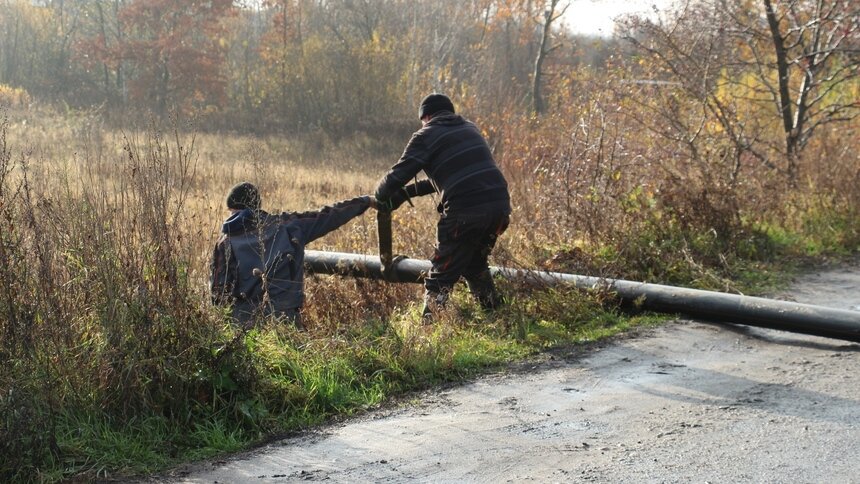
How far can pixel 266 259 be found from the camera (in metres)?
7.55

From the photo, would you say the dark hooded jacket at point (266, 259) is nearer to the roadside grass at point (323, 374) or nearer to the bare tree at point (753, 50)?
the roadside grass at point (323, 374)

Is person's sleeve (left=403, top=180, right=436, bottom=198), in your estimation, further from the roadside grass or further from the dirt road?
the dirt road

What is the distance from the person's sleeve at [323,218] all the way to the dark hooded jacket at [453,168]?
304mm

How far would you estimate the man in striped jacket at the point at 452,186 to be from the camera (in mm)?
8148

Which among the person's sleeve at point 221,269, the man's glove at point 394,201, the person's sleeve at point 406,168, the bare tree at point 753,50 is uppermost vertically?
the bare tree at point 753,50

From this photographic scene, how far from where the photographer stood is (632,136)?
12.2 m

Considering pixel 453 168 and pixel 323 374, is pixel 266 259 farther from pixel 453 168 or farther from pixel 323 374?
pixel 453 168

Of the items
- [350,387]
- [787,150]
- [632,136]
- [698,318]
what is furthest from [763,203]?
[350,387]

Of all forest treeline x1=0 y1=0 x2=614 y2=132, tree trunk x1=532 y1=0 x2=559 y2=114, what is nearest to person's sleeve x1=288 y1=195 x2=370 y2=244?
forest treeline x1=0 y1=0 x2=614 y2=132

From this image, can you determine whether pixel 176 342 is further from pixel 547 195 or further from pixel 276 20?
pixel 276 20

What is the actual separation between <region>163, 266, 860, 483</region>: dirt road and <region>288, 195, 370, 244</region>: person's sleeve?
6.86 ft

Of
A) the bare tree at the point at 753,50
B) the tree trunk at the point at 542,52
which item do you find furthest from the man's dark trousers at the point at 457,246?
the tree trunk at the point at 542,52

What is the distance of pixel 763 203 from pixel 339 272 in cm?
574

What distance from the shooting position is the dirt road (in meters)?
4.96
